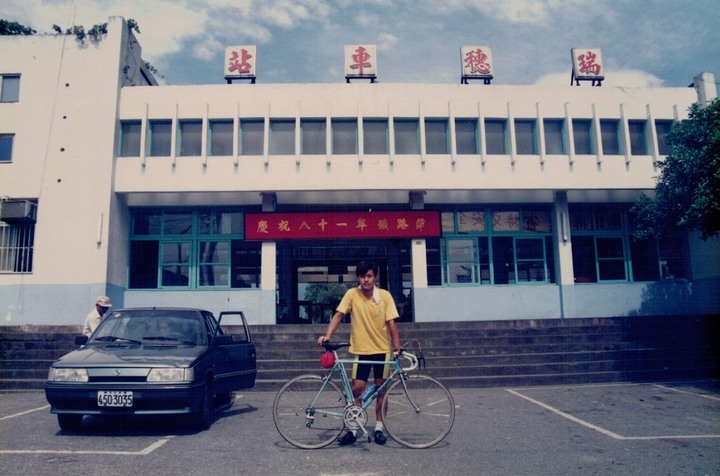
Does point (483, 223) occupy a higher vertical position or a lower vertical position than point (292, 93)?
lower

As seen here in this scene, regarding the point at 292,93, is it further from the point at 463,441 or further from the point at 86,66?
the point at 463,441

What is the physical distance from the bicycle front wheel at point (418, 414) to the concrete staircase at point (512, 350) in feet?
16.2

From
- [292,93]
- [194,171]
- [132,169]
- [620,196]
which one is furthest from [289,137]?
[620,196]

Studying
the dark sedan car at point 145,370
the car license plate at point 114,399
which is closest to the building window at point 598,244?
the dark sedan car at point 145,370

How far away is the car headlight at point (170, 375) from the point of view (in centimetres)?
562

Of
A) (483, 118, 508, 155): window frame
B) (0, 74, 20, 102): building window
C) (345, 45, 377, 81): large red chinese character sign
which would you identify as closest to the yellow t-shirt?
(483, 118, 508, 155): window frame

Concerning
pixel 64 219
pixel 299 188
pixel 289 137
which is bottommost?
pixel 64 219

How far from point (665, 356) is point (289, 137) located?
38.0 ft

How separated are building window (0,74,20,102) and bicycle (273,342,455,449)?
15048mm

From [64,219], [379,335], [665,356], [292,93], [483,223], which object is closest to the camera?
[379,335]

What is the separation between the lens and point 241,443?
5.46 metres

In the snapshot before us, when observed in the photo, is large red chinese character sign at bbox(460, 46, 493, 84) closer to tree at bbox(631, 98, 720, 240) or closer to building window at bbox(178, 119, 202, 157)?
tree at bbox(631, 98, 720, 240)

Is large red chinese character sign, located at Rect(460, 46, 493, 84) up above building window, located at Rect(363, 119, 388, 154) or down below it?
above

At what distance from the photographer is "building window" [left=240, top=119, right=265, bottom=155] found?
15.6 metres
